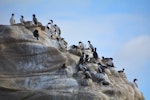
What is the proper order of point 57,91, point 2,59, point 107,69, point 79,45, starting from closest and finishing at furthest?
point 57,91 < point 2,59 < point 107,69 < point 79,45

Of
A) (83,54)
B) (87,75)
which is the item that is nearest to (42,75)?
(87,75)

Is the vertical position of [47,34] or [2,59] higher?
[47,34]

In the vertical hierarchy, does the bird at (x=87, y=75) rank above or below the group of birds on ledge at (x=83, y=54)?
below

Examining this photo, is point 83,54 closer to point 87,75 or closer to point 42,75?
point 87,75

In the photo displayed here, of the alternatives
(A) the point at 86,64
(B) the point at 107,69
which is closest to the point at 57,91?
(A) the point at 86,64

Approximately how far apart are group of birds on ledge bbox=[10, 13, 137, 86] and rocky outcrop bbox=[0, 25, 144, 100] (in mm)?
535

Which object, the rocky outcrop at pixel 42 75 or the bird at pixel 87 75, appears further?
the bird at pixel 87 75

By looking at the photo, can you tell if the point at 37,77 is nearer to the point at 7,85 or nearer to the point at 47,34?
the point at 7,85

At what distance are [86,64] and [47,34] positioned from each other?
7.71 metres

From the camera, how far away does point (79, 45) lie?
63438mm

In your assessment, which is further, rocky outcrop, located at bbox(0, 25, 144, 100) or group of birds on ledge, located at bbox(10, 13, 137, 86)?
group of birds on ledge, located at bbox(10, 13, 137, 86)

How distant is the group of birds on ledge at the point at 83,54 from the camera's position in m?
53.5

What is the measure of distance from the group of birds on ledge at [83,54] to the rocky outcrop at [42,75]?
53 cm

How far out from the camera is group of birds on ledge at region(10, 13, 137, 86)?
53.5 meters
